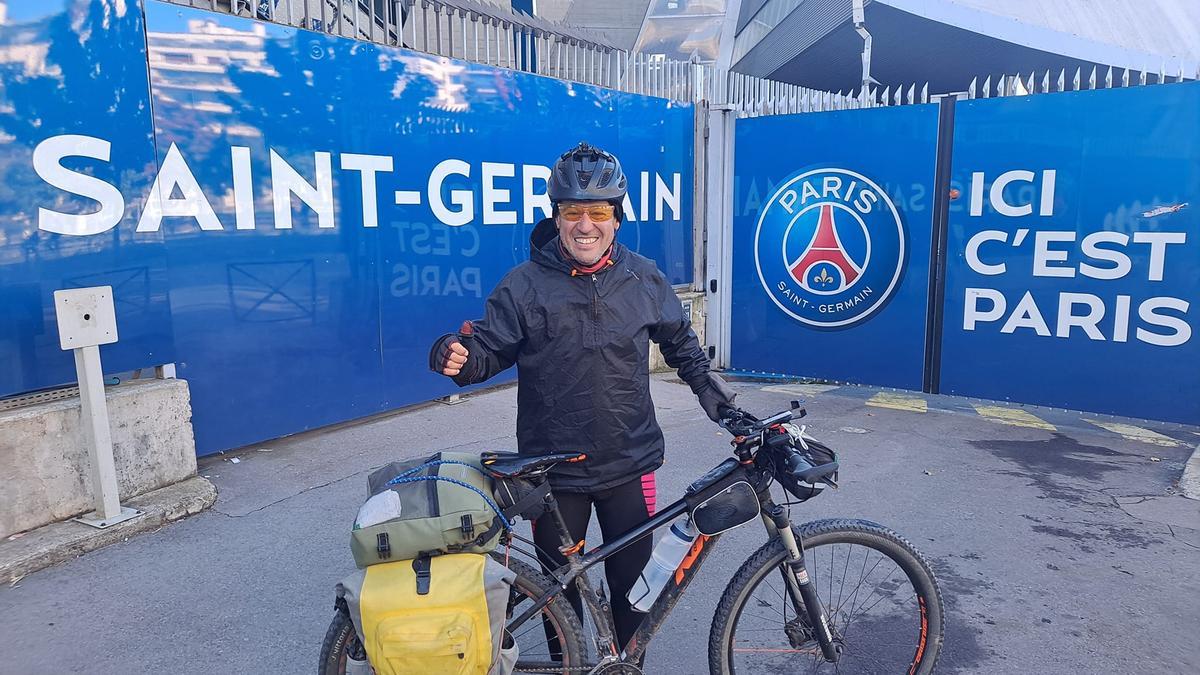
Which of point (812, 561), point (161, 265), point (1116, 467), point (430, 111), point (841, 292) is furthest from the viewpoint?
point (841, 292)

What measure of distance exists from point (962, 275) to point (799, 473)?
506cm

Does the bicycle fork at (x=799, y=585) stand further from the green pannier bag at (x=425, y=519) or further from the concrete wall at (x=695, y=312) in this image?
the concrete wall at (x=695, y=312)

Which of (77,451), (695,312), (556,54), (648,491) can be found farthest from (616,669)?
(695,312)

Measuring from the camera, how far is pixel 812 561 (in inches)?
104

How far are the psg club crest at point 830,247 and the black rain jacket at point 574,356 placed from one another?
498 cm

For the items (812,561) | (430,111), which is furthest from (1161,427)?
(430,111)

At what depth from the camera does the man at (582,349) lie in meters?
2.60

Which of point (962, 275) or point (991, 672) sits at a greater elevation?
point (962, 275)

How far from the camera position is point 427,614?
2.07 m

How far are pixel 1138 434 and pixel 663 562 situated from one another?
17.8 ft

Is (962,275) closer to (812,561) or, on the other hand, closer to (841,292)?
(841,292)

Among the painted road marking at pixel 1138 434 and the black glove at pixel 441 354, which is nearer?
the black glove at pixel 441 354

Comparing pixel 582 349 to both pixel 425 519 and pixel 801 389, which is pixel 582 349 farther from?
pixel 801 389

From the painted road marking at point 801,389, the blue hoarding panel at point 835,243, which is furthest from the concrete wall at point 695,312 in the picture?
the painted road marking at point 801,389
